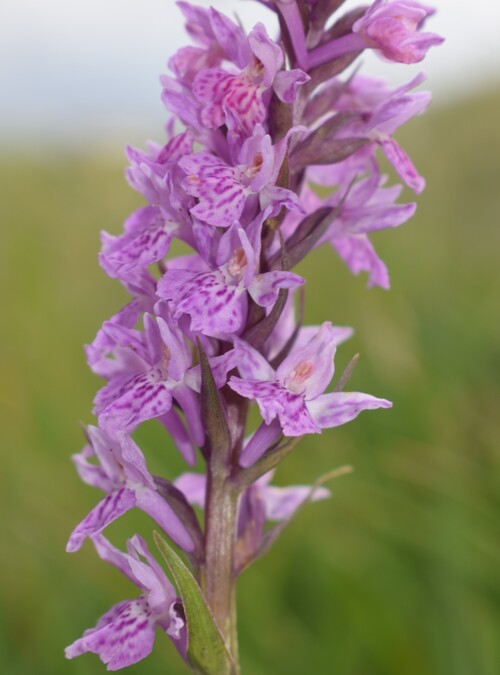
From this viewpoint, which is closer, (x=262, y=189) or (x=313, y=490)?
(x=262, y=189)

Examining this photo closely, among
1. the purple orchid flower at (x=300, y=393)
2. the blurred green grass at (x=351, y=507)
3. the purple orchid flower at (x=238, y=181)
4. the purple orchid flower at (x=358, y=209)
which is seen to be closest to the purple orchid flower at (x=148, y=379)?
the purple orchid flower at (x=300, y=393)

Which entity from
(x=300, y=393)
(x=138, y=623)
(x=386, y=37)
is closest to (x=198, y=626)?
(x=138, y=623)

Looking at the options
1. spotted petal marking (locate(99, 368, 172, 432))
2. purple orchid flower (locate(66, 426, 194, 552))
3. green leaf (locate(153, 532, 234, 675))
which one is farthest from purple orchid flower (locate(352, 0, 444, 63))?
green leaf (locate(153, 532, 234, 675))

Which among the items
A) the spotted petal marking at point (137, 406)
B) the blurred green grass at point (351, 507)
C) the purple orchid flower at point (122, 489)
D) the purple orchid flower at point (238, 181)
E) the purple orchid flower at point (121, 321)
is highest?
the purple orchid flower at point (238, 181)

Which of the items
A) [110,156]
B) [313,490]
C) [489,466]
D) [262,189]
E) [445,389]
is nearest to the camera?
[262,189]

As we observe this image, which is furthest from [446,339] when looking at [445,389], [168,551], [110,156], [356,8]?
[110,156]

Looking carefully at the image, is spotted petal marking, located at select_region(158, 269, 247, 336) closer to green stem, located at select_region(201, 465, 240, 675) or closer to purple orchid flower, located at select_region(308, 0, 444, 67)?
green stem, located at select_region(201, 465, 240, 675)

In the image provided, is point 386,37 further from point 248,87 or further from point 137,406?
point 137,406

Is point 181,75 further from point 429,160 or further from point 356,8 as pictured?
point 429,160

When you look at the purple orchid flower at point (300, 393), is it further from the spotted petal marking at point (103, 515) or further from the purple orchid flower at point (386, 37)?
the purple orchid flower at point (386, 37)
